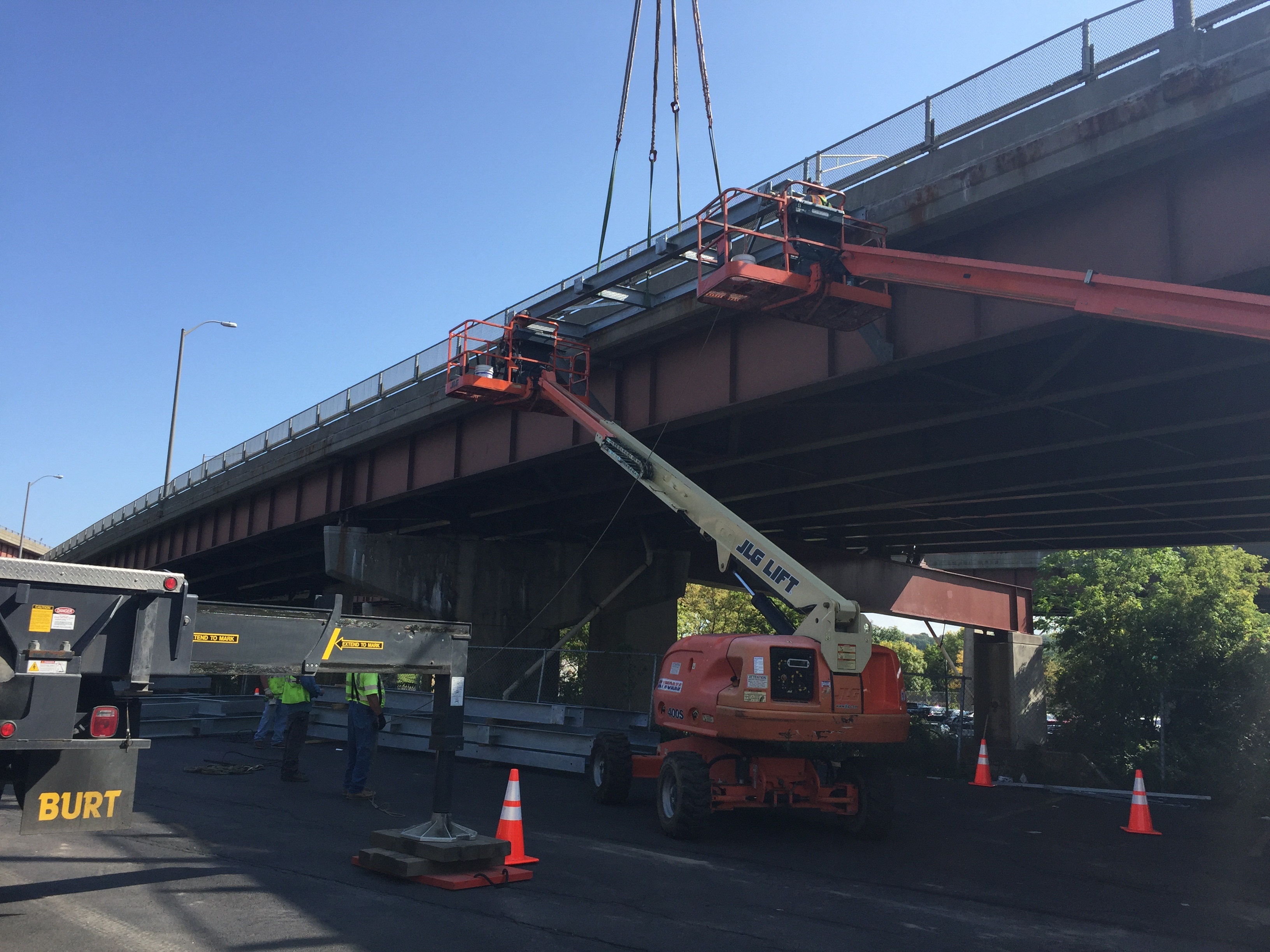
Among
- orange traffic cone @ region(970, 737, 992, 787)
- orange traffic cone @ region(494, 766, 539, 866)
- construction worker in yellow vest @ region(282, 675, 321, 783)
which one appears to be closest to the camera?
orange traffic cone @ region(494, 766, 539, 866)

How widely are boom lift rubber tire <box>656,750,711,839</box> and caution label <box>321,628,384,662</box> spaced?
14.6ft

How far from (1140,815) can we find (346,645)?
34.7 feet

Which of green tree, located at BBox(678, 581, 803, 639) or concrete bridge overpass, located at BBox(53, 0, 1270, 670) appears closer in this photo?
concrete bridge overpass, located at BBox(53, 0, 1270, 670)

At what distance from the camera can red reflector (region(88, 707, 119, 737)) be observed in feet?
18.4

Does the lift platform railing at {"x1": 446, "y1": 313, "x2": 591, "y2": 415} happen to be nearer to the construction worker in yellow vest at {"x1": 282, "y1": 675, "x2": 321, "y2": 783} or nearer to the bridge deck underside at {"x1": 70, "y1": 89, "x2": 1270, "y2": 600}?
the bridge deck underside at {"x1": 70, "y1": 89, "x2": 1270, "y2": 600}

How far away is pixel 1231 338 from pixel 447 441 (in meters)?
15.1

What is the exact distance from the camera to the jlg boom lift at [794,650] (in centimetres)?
1047

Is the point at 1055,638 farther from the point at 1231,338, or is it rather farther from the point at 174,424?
the point at 174,424

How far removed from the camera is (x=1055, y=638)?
28609 millimetres

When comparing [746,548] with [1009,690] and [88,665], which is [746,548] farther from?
[1009,690]

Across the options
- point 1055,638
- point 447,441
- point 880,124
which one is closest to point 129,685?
point 880,124

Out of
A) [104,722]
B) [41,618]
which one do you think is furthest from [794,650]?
[41,618]

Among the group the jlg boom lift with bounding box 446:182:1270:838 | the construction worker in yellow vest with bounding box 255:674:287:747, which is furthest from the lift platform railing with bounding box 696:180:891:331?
the construction worker in yellow vest with bounding box 255:674:287:747

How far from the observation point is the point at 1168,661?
2391 cm
